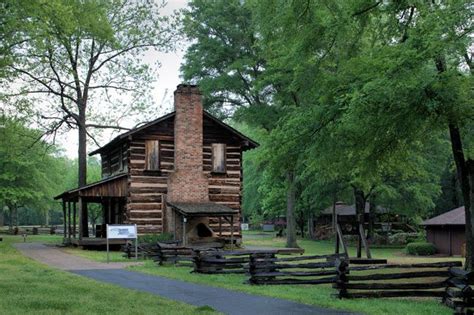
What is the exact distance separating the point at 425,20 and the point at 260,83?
23143 mm

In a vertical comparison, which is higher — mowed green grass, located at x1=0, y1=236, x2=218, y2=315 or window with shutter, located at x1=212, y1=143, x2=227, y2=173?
window with shutter, located at x1=212, y1=143, x2=227, y2=173

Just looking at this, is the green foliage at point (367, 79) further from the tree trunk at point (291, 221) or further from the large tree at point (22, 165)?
the large tree at point (22, 165)

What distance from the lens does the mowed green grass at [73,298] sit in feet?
39.6

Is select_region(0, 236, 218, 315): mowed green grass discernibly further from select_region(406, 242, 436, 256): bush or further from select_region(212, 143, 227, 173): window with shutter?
select_region(406, 242, 436, 256): bush

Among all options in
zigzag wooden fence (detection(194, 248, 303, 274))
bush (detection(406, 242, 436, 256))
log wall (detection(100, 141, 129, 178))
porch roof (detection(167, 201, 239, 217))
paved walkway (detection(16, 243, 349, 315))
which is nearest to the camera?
paved walkway (detection(16, 243, 349, 315))

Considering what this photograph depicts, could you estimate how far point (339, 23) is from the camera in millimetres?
17250

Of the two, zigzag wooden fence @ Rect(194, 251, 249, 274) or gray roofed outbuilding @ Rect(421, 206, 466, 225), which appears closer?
zigzag wooden fence @ Rect(194, 251, 249, 274)

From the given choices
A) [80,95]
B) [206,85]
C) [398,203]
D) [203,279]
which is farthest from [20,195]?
[203,279]

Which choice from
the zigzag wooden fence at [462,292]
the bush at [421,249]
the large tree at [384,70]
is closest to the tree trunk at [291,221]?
the bush at [421,249]

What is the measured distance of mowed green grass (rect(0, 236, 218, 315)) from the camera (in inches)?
475

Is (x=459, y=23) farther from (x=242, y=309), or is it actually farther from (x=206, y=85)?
(x=206, y=85)

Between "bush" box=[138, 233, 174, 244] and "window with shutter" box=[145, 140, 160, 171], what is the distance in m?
3.79

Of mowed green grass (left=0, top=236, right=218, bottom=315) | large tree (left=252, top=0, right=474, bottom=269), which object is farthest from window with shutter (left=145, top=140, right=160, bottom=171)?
mowed green grass (left=0, top=236, right=218, bottom=315)

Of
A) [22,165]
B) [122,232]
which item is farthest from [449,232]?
[22,165]
